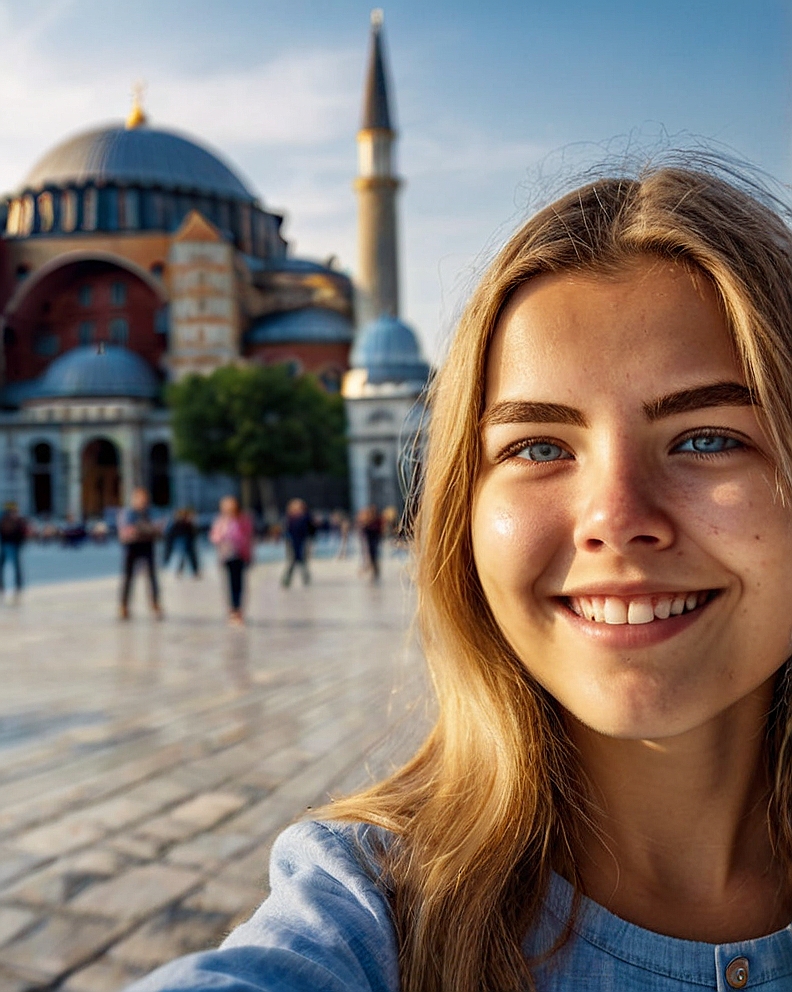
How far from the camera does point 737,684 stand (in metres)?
1.16

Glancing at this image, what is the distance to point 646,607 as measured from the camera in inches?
44.9

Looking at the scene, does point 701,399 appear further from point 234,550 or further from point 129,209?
point 129,209

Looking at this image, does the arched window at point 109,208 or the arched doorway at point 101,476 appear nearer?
the arched doorway at point 101,476

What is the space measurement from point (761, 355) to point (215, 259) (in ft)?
179

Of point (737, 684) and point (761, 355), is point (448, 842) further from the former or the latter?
point (761, 355)

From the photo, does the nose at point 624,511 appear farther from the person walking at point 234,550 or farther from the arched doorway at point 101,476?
the arched doorway at point 101,476

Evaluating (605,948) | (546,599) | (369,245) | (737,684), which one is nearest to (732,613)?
(737,684)

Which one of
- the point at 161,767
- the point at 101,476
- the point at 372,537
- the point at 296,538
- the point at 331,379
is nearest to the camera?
the point at 161,767

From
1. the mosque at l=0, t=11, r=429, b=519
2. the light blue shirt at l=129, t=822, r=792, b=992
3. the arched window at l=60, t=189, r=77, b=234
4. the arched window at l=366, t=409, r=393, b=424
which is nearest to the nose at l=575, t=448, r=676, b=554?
the light blue shirt at l=129, t=822, r=792, b=992

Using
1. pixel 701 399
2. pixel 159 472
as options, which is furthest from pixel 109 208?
pixel 701 399

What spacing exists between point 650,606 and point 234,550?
10.4 meters

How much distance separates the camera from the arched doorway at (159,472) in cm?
5150

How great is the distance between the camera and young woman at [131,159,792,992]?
3.68ft

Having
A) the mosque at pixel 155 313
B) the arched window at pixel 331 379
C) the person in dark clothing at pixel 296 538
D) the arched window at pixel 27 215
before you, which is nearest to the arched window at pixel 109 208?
the mosque at pixel 155 313
